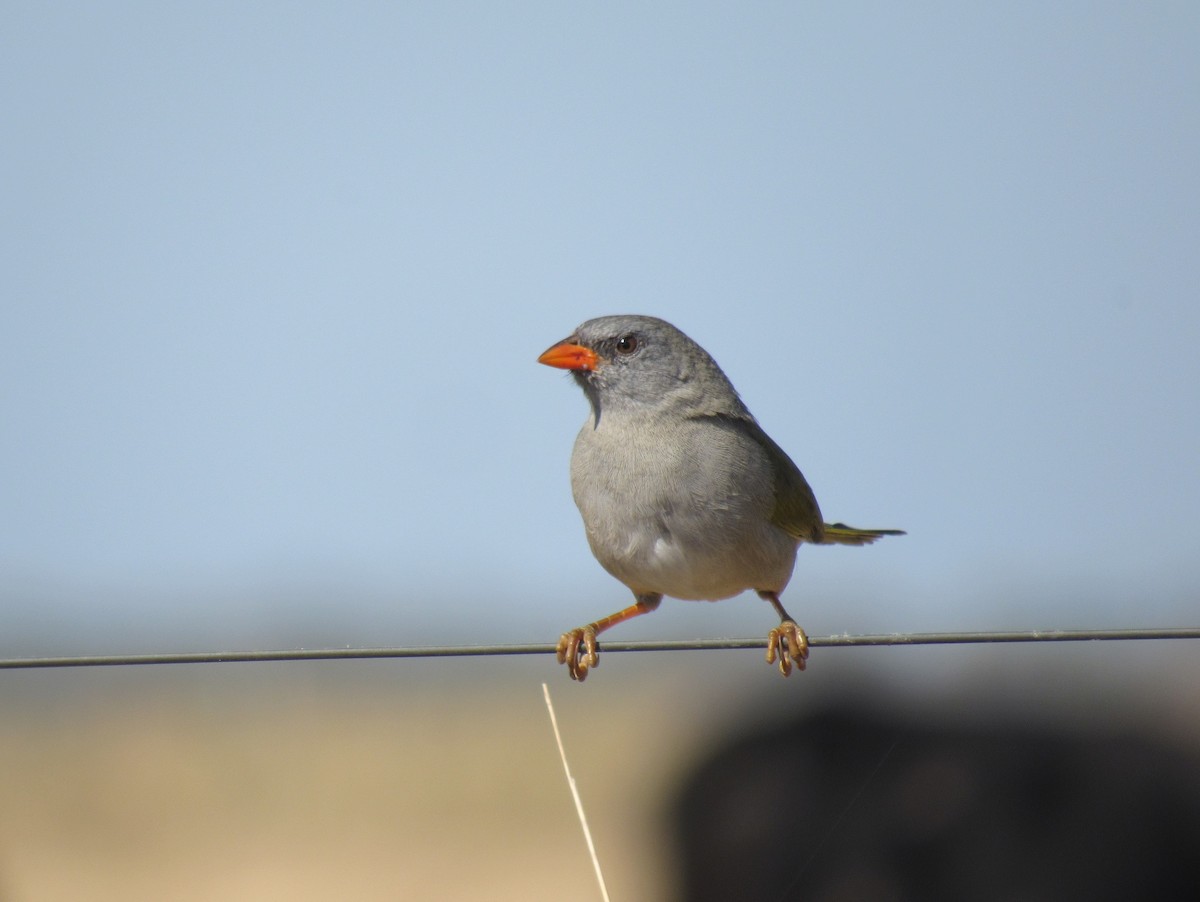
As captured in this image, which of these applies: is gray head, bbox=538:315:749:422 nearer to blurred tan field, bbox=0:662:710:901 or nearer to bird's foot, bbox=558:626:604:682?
bird's foot, bbox=558:626:604:682

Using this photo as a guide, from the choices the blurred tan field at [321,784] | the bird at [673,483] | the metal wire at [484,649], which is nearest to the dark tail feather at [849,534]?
the bird at [673,483]

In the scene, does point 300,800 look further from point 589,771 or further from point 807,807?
point 807,807

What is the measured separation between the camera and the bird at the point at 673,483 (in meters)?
5.80

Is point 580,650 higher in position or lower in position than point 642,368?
lower

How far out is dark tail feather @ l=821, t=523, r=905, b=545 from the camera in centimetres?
730

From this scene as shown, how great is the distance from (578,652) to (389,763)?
10.5 meters

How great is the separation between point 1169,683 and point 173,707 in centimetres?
1177

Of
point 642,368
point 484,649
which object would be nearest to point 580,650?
point 642,368

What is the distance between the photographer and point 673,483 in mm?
5785

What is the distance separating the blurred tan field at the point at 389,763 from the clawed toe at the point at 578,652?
421 cm

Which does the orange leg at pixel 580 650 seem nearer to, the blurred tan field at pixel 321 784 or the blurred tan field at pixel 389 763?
the blurred tan field at pixel 389 763

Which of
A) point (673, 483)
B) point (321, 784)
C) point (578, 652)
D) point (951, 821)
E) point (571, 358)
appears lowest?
point (951, 821)

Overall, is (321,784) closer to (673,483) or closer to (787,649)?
(787,649)

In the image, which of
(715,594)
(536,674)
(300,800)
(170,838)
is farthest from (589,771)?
(715,594)
